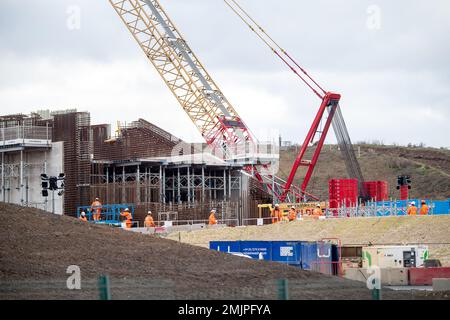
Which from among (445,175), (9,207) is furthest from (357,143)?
(9,207)

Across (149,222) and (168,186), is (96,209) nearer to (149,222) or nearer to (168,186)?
(149,222)

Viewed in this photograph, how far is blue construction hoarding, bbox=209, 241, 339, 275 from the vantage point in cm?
3597

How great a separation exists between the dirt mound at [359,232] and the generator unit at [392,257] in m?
3.74

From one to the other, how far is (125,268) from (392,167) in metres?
96.3

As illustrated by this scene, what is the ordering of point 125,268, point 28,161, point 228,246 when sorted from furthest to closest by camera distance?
point 28,161, point 228,246, point 125,268

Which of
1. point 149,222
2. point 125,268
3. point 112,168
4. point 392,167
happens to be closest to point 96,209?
point 149,222

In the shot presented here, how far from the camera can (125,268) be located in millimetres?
22375

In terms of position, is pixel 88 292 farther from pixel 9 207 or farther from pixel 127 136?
pixel 127 136

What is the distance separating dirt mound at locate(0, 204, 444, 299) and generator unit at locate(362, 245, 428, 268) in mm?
14226

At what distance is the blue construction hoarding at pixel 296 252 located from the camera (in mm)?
35969

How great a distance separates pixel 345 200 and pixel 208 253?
148 feet

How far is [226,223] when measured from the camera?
219 feet

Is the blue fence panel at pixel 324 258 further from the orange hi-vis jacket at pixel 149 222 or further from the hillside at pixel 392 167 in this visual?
the hillside at pixel 392 167

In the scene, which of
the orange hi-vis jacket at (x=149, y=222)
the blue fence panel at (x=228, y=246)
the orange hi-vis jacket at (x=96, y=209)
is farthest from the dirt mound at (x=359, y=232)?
the blue fence panel at (x=228, y=246)
